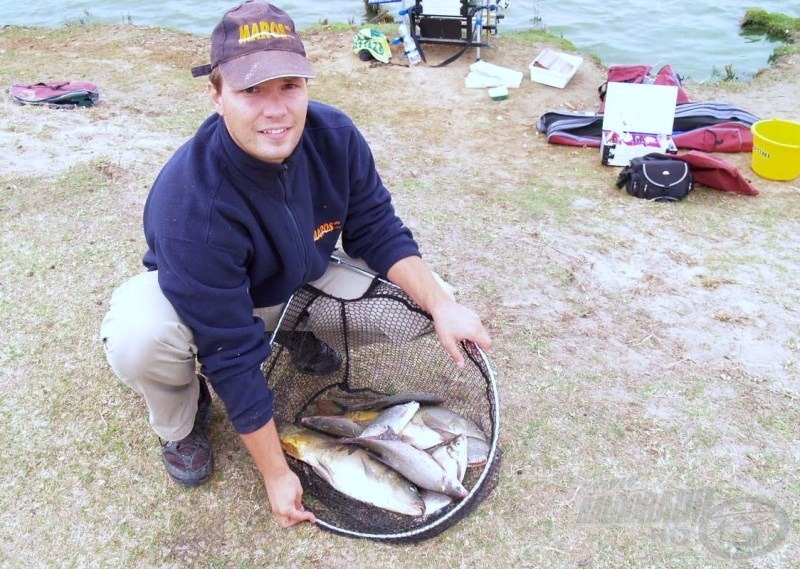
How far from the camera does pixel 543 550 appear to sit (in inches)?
83.0

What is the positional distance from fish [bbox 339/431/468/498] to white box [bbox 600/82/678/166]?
11.3 ft

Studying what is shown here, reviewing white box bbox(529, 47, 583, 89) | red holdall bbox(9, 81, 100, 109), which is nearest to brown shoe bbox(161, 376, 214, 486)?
red holdall bbox(9, 81, 100, 109)

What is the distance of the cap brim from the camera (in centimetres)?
175

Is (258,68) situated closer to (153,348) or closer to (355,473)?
(153,348)

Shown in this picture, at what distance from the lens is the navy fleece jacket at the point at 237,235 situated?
1.84 meters

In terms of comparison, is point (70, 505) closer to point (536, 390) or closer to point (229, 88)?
point (229, 88)

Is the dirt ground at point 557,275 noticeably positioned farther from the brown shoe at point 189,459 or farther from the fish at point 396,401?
the fish at point 396,401

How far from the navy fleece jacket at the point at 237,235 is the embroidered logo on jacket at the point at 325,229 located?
0.17 ft

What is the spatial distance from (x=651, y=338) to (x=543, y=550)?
131cm

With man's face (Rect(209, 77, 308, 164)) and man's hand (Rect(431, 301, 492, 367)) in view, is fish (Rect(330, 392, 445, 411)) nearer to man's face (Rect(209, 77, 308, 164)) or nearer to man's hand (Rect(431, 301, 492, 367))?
man's hand (Rect(431, 301, 492, 367))

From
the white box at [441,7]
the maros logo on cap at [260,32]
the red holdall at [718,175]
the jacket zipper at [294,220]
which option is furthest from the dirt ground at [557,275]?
the maros logo on cap at [260,32]

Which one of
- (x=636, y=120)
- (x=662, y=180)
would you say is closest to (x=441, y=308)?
(x=662, y=180)

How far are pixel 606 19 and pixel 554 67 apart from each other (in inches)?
184

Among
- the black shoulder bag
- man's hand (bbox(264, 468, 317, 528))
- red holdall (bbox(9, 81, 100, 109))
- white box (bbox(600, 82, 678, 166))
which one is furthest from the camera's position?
red holdall (bbox(9, 81, 100, 109))
